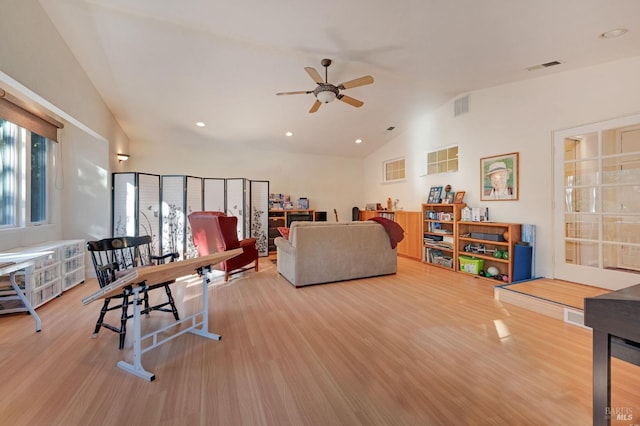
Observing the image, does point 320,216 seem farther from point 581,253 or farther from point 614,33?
point 614,33

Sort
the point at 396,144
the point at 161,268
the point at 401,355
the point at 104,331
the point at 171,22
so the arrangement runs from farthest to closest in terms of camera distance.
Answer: the point at 396,144, the point at 171,22, the point at 104,331, the point at 401,355, the point at 161,268

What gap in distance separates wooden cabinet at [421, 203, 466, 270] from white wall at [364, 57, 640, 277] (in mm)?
473

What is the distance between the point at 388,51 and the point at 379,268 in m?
3.26

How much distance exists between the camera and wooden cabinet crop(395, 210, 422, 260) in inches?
226

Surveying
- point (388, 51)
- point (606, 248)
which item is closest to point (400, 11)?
point (388, 51)

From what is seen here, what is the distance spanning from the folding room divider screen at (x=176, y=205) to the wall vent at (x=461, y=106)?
4.44 metres

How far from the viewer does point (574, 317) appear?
266 centimetres

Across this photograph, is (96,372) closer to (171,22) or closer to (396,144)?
(171,22)

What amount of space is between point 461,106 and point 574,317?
394 centimetres

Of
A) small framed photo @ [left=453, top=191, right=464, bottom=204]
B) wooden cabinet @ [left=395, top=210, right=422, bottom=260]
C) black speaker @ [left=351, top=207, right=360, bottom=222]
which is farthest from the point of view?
black speaker @ [left=351, top=207, right=360, bottom=222]

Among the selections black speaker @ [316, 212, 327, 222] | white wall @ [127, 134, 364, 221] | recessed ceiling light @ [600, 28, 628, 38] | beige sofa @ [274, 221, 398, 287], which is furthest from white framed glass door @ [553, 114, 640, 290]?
white wall @ [127, 134, 364, 221]

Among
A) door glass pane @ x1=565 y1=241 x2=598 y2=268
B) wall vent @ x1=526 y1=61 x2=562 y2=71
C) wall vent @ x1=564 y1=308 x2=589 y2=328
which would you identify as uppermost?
wall vent @ x1=526 y1=61 x2=562 y2=71

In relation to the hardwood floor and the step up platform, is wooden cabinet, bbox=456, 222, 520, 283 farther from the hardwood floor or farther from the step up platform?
the hardwood floor

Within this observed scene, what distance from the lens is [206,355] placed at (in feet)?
6.96
